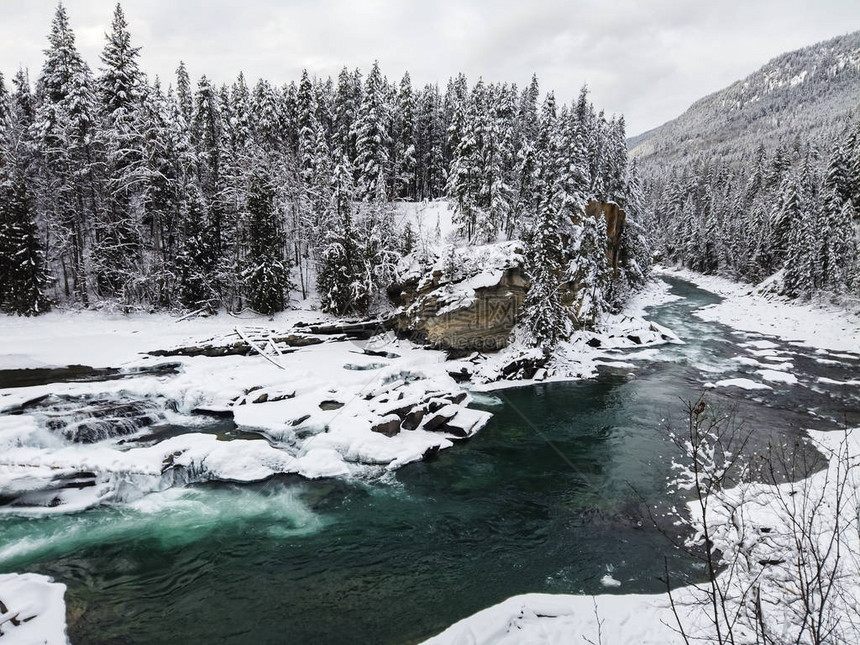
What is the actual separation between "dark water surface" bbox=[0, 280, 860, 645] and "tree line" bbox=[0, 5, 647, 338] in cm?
1569

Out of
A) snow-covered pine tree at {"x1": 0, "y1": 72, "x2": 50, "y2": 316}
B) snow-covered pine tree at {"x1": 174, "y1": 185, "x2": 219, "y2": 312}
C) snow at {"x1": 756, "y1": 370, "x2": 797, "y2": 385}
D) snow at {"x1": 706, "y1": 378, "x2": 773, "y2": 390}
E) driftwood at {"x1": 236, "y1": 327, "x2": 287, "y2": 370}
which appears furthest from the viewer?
snow-covered pine tree at {"x1": 174, "y1": 185, "x2": 219, "y2": 312}

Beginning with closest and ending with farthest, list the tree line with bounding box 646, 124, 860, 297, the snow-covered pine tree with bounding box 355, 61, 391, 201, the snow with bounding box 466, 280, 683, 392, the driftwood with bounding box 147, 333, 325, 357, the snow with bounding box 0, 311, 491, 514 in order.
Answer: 1. the snow with bounding box 0, 311, 491, 514
2. the driftwood with bounding box 147, 333, 325, 357
3. the snow with bounding box 466, 280, 683, 392
4. the tree line with bounding box 646, 124, 860, 297
5. the snow-covered pine tree with bounding box 355, 61, 391, 201

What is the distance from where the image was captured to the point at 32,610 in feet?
29.7

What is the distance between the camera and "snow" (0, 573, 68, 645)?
27.6 feet

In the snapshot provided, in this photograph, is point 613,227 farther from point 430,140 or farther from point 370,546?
point 370,546

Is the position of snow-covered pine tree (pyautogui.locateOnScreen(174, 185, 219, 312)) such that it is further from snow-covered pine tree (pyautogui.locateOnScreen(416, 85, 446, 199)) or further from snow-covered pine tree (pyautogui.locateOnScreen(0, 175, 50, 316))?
snow-covered pine tree (pyautogui.locateOnScreen(416, 85, 446, 199))

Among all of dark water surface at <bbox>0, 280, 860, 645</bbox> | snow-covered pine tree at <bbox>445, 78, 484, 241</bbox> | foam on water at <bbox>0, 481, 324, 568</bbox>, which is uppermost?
snow-covered pine tree at <bbox>445, 78, 484, 241</bbox>

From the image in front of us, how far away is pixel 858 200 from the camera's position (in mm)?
41500

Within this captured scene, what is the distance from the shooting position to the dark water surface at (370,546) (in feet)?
31.5

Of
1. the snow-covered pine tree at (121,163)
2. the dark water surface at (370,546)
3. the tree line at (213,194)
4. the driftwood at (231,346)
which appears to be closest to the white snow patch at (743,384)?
the dark water surface at (370,546)

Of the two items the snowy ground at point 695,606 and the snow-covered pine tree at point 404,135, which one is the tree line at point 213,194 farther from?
the snowy ground at point 695,606

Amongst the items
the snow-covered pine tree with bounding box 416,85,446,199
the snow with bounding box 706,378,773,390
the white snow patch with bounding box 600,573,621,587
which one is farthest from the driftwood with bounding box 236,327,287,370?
the snow-covered pine tree with bounding box 416,85,446,199

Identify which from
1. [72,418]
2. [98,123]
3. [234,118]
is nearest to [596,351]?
[72,418]

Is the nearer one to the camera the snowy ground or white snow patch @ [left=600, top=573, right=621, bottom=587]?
the snowy ground
